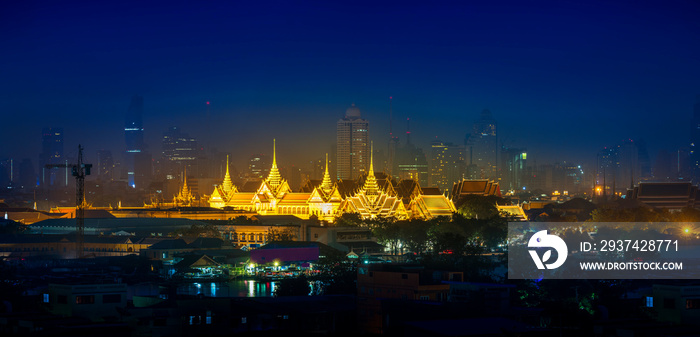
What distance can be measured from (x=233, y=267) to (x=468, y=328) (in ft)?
117

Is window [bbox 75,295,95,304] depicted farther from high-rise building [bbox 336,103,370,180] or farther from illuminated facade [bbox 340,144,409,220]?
high-rise building [bbox 336,103,370,180]

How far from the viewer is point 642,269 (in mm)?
55812

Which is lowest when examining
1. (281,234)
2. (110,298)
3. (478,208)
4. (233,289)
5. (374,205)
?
(233,289)

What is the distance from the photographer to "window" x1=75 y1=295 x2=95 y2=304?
3350cm

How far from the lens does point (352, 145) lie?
177000mm

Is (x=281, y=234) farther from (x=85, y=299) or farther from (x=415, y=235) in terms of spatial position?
(x=85, y=299)

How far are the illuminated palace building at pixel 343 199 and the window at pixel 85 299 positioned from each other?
191ft

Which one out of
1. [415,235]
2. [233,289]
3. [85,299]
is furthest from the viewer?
[415,235]

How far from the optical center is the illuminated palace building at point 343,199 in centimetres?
9525

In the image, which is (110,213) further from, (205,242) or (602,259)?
(602,259)

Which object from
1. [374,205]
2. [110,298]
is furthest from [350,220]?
[110,298]

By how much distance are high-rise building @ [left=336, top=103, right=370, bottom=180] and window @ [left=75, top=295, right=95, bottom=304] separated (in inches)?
5563

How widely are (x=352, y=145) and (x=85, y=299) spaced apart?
14371 cm

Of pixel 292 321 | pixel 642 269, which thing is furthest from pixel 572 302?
pixel 642 269
